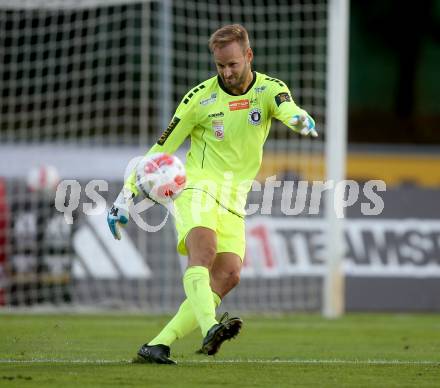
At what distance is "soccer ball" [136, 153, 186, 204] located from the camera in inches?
274

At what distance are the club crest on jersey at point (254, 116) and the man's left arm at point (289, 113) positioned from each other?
0.10m

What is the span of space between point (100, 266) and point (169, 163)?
7.39 meters

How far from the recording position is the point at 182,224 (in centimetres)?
732

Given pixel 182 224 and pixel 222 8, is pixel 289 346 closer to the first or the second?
pixel 182 224

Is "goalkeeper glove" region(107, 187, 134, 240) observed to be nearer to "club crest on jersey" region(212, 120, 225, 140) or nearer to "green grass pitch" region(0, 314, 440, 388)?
"club crest on jersey" region(212, 120, 225, 140)

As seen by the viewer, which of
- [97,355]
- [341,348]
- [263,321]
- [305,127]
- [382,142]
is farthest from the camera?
[382,142]

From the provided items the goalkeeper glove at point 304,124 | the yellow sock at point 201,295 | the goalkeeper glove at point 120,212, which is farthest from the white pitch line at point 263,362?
the goalkeeper glove at point 304,124

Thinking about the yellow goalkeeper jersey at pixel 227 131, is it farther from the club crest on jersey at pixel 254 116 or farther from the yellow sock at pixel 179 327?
the yellow sock at pixel 179 327

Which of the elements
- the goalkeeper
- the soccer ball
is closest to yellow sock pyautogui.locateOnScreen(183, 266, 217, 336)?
the goalkeeper

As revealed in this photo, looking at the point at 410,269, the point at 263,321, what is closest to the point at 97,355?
the point at 263,321

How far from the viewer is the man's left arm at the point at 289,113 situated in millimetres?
6906

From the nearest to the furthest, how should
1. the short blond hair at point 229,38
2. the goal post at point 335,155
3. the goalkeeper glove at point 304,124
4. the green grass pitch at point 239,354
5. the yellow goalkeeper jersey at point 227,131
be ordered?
1. the green grass pitch at point 239,354
2. the goalkeeper glove at point 304,124
3. the short blond hair at point 229,38
4. the yellow goalkeeper jersey at point 227,131
5. the goal post at point 335,155

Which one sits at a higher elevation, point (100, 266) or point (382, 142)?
point (382, 142)

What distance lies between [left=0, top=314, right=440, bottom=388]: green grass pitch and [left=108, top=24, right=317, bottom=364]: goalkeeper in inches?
20.4
